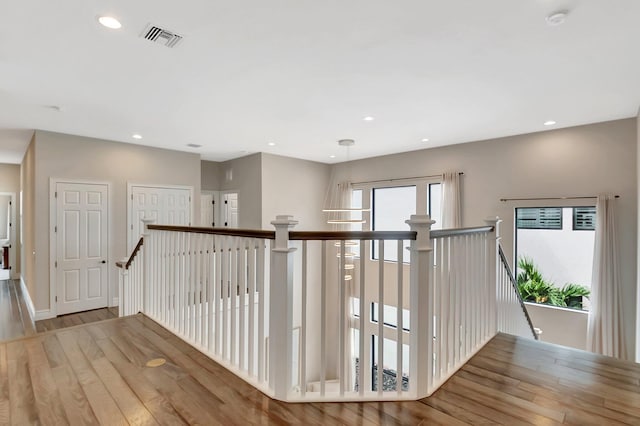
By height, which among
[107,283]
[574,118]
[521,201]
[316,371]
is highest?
[574,118]

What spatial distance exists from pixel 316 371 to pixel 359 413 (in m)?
5.88

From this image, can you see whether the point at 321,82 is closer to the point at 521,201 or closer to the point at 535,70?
the point at 535,70

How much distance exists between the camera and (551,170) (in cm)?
484

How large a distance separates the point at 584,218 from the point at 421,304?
4.14 meters

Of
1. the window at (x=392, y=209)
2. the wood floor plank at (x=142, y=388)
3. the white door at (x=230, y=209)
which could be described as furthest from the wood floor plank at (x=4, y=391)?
the window at (x=392, y=209)

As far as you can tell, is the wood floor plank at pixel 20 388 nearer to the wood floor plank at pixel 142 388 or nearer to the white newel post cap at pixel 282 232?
the wood floor plank at pixel 142 388

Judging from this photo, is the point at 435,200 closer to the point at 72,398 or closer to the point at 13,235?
the point at 72,398

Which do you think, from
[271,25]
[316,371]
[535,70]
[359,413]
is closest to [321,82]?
[271,25]

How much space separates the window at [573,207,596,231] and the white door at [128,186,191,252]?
22.0 feet

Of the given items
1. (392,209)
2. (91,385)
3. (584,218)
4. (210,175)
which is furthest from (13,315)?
(584,218)

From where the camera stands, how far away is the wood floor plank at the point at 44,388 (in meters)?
1.84

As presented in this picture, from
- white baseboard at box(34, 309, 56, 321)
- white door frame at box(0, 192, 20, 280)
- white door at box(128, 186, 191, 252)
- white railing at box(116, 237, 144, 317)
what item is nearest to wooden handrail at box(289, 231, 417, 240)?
white railing at box(116, 237, 144, 317)

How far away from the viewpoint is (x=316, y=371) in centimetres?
Result: 729

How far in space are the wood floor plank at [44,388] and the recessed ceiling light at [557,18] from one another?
3.86 m
